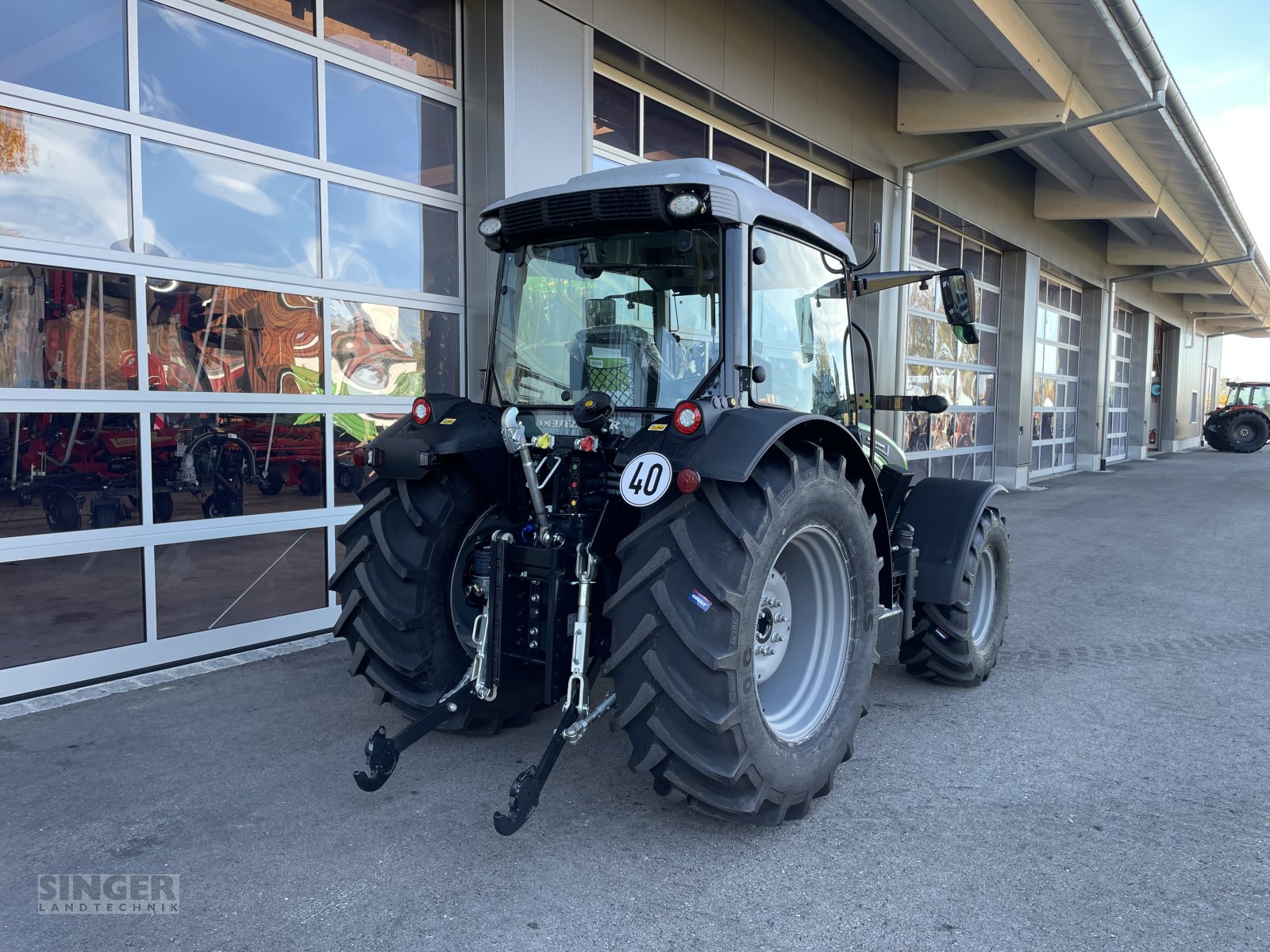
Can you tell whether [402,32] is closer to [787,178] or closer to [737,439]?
[737,439]

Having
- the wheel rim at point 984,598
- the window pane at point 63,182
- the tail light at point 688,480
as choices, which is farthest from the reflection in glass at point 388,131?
the wheel rim at point 984,598

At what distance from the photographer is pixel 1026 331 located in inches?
611

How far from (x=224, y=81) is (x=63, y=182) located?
115 centimetres

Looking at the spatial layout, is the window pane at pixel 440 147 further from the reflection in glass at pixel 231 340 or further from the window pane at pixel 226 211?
the reflection in glass at pixel 231 340

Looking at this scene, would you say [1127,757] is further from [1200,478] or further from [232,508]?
[1200,478]

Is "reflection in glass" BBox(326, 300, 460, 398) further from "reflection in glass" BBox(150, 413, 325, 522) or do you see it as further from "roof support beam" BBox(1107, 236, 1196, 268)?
"roof support beam" BBox(1107, 236, 1196, 268)

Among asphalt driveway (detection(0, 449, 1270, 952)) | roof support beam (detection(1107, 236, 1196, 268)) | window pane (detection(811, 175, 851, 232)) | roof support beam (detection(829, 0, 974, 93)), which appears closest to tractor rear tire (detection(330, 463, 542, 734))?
asphalt driveway (detection(0, 449, 1270, 952))

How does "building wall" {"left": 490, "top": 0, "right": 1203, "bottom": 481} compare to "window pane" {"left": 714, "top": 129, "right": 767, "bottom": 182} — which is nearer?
"building wall" {"left": 490, "top": 0, "right": 1203, "bottom": 481}

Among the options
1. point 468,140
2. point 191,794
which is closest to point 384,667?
point 191,794

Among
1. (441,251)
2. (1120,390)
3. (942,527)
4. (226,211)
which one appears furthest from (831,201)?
(1120,390)

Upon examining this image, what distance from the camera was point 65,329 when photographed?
4.54 meters

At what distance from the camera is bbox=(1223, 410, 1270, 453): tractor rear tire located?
2884cm

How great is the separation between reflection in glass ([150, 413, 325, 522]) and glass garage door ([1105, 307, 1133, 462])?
72.9ft

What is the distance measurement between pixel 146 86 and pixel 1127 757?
5905mm
